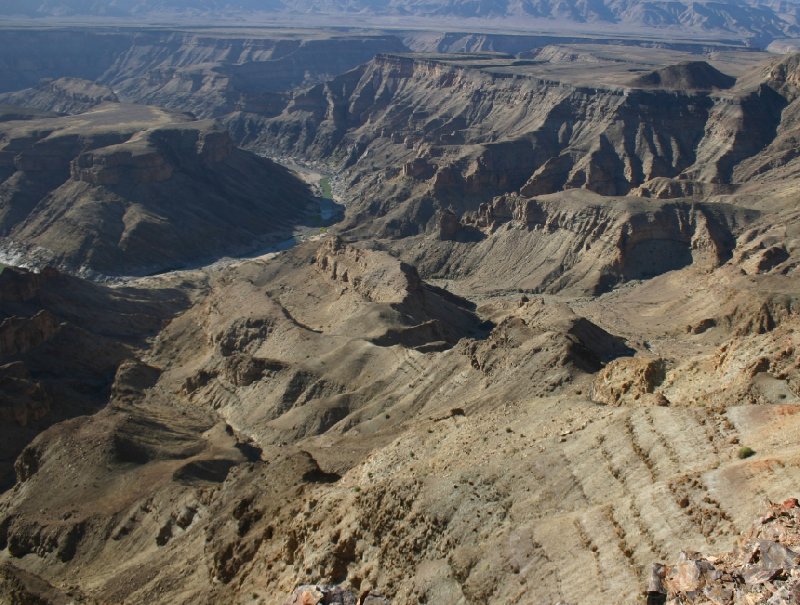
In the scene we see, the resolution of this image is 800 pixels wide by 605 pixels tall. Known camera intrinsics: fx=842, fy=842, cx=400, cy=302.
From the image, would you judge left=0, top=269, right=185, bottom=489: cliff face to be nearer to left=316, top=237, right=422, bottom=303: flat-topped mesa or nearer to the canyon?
the canyon

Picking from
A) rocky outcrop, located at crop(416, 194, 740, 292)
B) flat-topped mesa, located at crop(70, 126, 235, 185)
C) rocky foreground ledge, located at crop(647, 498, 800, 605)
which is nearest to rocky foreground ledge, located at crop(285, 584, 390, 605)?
rocky foreground ledge, located at crop(647, 498, 800, 605)

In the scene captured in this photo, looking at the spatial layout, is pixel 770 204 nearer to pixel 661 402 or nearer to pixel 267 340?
pixel 267 340

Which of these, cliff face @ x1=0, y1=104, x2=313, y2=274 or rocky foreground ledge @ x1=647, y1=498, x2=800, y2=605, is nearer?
rocky foreground ledge @ x1=647, y1=498, x2=800, y2=605

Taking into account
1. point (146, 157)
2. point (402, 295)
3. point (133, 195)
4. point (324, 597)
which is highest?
point (324, 597)

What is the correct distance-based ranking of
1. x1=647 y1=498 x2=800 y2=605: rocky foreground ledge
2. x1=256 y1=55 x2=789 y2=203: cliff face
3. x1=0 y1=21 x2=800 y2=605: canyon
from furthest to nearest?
1. x1=256 y1=55 x2=789 y2=203: cliff face
2. x1=0 y1=21 x2=800 y2=605: canyon
3. x1=647 y1=498 x2=800 y2=605: rocky foreground ledge

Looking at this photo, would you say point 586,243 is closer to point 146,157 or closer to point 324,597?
point 146,157

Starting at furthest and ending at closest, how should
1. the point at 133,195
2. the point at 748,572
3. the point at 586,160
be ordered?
the point at 586,160, the point at 133,195, the point at 748,572


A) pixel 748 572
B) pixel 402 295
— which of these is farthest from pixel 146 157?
pixel 748 572

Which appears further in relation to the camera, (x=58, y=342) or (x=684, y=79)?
(x=684, y=79)
